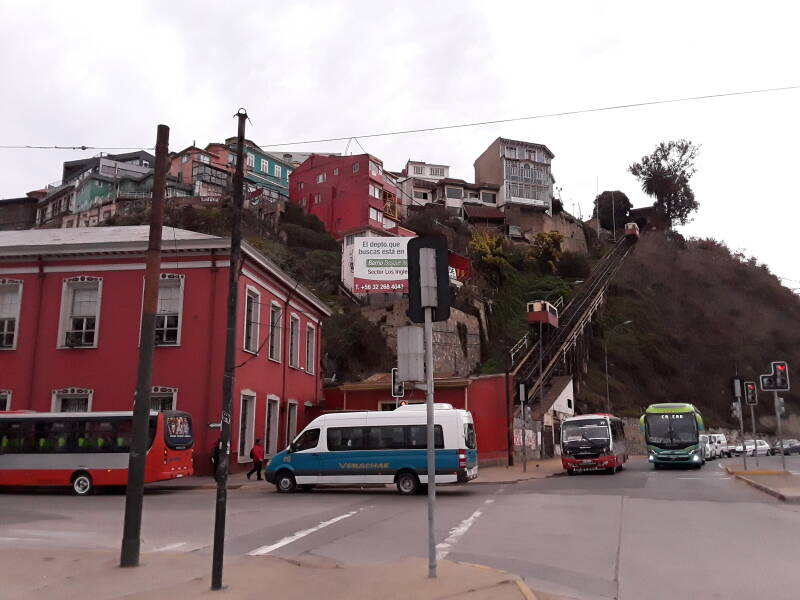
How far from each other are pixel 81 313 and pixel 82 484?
9297 mm

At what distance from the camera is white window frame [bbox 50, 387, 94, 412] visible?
2697 cm

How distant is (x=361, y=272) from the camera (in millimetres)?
54438

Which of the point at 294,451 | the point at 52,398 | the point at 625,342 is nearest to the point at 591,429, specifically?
the point at 294,451

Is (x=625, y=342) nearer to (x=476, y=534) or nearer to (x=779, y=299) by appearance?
(x=779, y=299)

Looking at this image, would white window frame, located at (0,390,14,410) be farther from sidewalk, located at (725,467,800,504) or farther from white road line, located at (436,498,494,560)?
sidewalk, located at (725,467,800,504)

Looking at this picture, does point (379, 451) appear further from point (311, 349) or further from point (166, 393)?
point (311, 349)

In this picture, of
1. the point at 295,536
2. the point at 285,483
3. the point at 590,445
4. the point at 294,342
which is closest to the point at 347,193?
the point at 294,342

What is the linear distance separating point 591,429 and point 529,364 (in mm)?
24262

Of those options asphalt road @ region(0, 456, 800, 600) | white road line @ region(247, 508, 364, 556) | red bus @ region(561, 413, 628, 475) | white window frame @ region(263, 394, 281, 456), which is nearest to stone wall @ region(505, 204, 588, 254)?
red bus @ region(561, 413, 628, 475)

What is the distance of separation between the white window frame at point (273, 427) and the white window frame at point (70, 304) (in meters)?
7.56

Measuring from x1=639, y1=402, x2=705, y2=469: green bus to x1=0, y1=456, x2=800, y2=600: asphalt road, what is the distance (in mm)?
11728

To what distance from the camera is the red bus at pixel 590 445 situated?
29688 millimetres

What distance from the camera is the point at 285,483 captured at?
21.5m

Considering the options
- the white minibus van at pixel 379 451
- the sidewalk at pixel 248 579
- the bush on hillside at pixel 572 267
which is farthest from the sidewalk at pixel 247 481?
the bush on hillside at pixel 572 267
